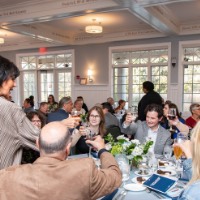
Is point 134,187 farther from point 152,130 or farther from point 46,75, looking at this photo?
point 46,75

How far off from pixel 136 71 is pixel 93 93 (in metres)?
1.77

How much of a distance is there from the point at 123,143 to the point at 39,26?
A: 21.1 feet

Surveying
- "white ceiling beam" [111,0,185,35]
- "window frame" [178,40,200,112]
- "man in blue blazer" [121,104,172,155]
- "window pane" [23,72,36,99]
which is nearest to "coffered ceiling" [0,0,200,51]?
"white ceiling beam" [111,0,185,35]

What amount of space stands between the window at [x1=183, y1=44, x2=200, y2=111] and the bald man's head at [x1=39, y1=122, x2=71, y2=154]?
7.18m

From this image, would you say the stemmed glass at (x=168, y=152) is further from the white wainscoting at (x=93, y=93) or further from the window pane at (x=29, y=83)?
the window pane at (x=29, y=83)

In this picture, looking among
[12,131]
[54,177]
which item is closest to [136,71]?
[12,131]

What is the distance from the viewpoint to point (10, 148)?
5.64 feet

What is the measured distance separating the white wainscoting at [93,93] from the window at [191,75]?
262 centimetres

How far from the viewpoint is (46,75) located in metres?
10.5

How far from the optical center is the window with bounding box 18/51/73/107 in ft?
32.6

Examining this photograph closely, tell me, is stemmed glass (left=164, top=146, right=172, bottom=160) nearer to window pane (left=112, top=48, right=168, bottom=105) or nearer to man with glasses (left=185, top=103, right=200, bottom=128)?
man with glasses (left=185, top=103, right=200, bottom=128)

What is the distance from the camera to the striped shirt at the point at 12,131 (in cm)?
165

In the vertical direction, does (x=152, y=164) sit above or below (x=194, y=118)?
below

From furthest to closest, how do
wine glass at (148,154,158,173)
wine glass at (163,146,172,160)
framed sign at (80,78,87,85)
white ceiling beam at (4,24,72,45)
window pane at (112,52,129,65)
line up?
1. framed sign at (80,78,87,85)
2. window pane at (112,52,129,65)
3. white ceiling beam at (4,24,72,45)
4. wine glass at (163,146,172,160)
5. wine glass at (148,154,158,173)
